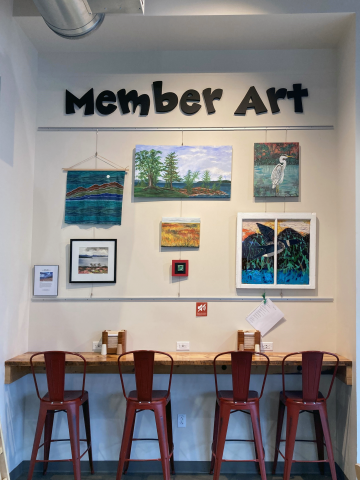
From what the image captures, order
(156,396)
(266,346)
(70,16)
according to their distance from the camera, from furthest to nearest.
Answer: (266,346) < (156,396) < (70,16)

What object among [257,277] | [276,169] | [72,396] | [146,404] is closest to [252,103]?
[276,169]

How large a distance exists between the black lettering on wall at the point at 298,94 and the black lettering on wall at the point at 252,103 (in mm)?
273

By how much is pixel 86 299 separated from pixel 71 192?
0.95m

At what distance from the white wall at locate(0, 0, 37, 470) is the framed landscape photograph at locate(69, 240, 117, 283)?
1.32 ft

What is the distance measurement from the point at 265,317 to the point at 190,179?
1.36m

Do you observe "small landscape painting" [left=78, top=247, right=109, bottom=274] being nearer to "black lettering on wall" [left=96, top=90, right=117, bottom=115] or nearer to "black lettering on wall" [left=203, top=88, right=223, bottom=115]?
"black lettering on wall" [left=96, top=90, right=117, bottom=115]

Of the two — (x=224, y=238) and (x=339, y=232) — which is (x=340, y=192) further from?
(x=224, y=238)

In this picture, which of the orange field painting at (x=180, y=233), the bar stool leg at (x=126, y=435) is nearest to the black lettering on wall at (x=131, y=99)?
the orange field painting at (x=180, y=233)

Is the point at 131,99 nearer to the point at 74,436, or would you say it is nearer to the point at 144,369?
the point at 144,369

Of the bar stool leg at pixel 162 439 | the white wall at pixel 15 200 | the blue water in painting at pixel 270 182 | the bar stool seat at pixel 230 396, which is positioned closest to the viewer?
the bar stool leg at pixel 162 439

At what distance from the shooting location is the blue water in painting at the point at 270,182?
3.52 m

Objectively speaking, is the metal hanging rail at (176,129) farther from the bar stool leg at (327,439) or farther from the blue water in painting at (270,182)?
the bar stool leg at (327,439)

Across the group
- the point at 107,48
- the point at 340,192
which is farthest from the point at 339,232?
the point at 107,48

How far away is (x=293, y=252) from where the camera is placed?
3.49 meters
